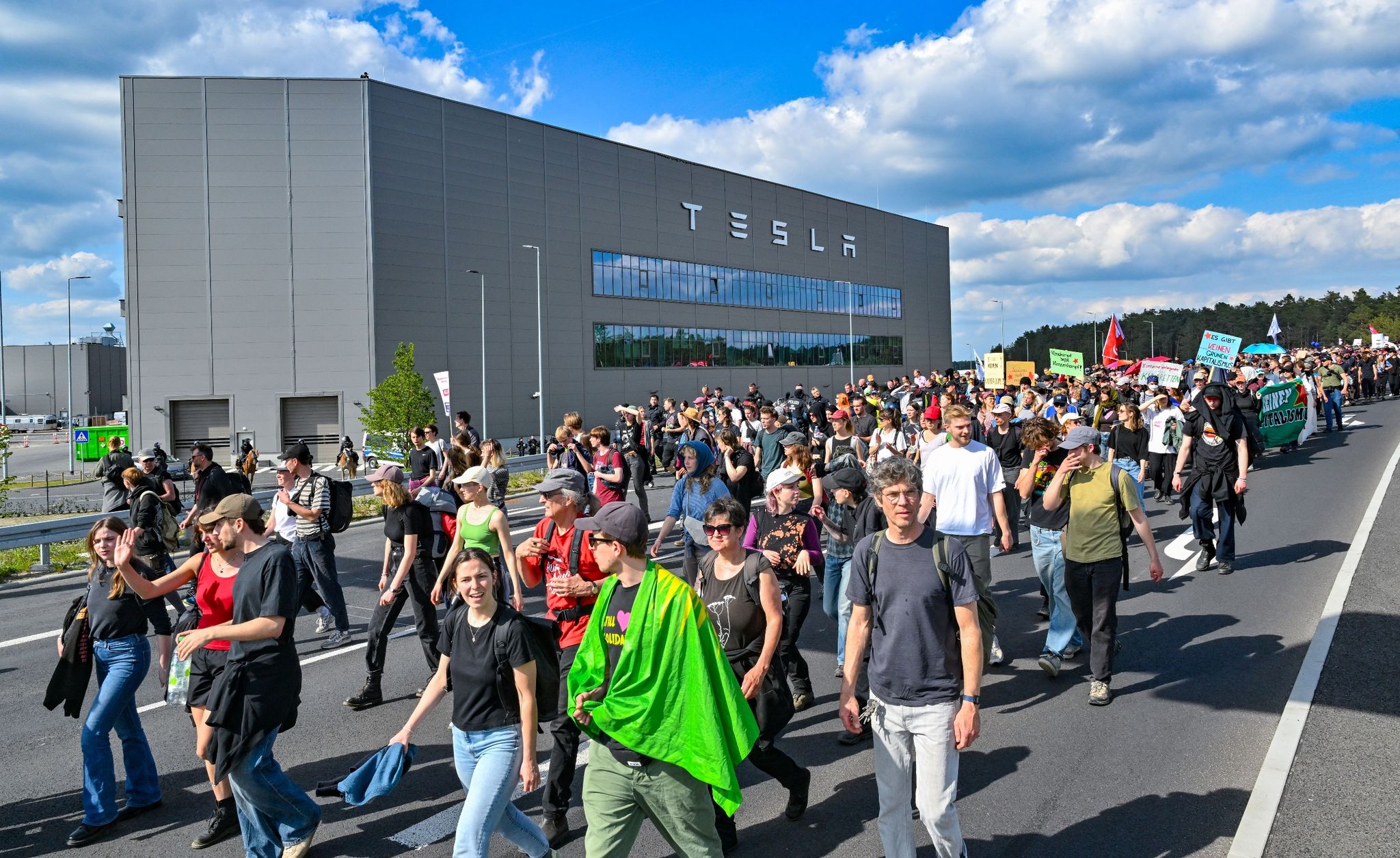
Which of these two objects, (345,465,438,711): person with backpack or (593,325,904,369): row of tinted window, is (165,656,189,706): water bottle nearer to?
(345,465,438,711): person with backpack

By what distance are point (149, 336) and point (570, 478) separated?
4412 cm

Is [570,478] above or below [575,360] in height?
below

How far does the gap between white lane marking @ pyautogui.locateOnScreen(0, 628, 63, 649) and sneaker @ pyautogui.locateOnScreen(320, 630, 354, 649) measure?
2723 mm

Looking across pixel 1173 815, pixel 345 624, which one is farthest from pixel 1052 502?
pixel 345 624

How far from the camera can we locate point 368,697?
688 centimetres

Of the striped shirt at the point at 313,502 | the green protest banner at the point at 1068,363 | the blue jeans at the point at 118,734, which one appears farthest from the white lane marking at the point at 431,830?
the green protest banner at the point at 1068,363

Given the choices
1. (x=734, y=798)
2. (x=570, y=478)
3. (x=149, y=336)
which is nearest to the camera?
(x=734, y=798)

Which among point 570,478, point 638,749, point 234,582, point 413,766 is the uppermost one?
point 570,478

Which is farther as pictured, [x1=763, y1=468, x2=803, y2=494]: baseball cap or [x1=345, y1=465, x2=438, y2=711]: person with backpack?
[x1=345, y1=465, x2=438, y2=711]: person with backpack

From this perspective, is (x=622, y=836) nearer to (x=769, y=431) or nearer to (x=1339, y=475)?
(x=769, y=431)

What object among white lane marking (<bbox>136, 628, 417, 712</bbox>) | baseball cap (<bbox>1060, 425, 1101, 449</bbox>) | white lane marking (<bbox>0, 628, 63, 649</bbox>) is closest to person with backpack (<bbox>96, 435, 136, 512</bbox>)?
white lane marking (<bbox>0, 628, 63, 649</bbox>)

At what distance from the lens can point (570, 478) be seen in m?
5.56

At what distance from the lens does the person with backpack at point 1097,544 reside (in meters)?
6.42

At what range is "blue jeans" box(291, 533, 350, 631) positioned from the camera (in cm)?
855
